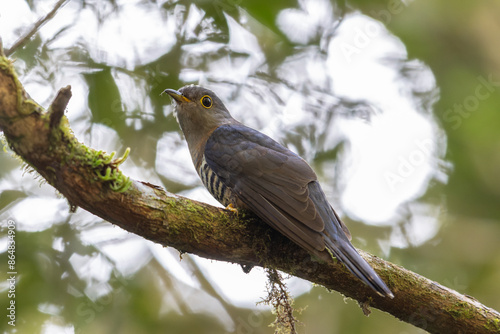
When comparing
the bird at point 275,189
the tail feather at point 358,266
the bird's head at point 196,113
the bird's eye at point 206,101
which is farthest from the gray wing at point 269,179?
the bird's eye at point 206,101

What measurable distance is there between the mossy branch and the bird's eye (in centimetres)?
183

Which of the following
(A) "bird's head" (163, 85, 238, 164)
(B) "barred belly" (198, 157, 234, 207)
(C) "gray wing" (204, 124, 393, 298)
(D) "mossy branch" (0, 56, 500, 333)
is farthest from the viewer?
(A) "bird's head" (163, 85, 238, 164)

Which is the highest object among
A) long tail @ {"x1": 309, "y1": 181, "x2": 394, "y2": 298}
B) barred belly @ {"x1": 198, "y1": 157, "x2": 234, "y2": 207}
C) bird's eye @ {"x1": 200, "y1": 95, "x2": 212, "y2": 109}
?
long tail @ {"x1": 309, "y1": 181, "x2": 394, "y2": 298}

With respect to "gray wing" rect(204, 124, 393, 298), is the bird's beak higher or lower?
lower

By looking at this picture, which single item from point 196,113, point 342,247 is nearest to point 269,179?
point 342,247

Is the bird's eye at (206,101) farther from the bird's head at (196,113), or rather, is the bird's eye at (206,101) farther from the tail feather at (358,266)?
the tail feather at (358,266)

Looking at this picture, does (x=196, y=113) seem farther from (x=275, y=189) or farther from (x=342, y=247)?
(x=342, y=247)

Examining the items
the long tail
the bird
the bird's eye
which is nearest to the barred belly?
the bird

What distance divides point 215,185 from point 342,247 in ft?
3.74

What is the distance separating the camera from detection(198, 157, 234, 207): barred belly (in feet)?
11.7

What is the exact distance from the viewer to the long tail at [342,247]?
2910mm

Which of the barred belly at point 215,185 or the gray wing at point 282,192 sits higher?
the gray wing at point 282,192

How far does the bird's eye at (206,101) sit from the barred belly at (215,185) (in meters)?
0.85

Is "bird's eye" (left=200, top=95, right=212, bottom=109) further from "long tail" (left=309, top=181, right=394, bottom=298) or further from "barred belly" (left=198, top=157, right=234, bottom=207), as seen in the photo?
"long tail" (left=309, top=181, right=394, bottom=298)
